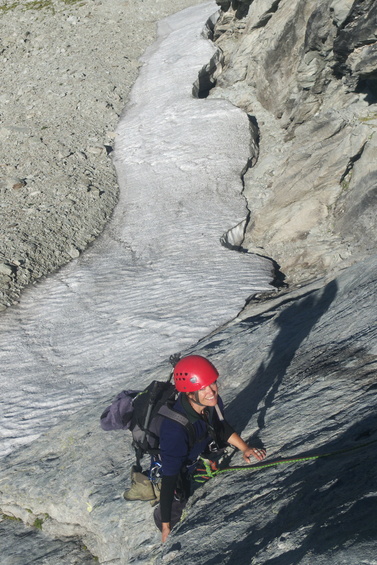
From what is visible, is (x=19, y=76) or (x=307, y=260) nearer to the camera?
(x=307, y=260)

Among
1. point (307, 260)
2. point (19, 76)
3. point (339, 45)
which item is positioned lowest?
point (307, 260)

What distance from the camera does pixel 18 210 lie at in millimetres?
17531

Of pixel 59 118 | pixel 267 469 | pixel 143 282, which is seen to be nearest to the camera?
pixel 267 469

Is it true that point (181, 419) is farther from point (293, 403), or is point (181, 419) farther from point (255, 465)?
point (293, 403)

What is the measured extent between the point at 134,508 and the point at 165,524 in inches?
36.1

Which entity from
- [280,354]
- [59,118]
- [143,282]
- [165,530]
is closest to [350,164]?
[143,282]

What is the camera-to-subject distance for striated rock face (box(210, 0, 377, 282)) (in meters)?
13.5

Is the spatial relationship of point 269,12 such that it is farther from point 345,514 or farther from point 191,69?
point 345,514

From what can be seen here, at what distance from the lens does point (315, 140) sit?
54.0ft

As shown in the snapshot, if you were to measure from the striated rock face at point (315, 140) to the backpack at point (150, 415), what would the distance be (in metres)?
7.52

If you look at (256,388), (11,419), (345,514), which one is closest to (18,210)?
(11,419)

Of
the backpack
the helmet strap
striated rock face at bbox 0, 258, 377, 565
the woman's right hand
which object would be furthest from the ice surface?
the helmet strap

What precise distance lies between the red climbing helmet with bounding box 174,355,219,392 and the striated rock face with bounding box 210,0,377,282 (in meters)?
7.58

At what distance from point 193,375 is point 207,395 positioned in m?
0.24
